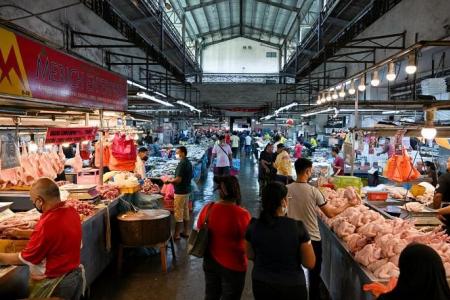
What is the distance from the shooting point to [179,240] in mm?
7992

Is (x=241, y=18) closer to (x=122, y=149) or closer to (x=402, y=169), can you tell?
(x=122, y=149)

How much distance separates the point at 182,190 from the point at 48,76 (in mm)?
3569

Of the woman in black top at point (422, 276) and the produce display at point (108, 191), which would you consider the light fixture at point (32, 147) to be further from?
the woman in black top at point (422, 276)

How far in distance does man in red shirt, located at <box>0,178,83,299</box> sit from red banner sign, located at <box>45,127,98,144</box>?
1.22 meters

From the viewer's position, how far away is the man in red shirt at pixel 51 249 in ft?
11.2

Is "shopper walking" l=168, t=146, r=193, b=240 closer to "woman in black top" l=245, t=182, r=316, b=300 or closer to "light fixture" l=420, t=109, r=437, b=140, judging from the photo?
"light fixture" l=420, t=109, r=437, b=140

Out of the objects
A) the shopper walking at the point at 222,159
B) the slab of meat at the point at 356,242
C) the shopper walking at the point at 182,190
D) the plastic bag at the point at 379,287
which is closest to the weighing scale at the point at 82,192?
the shopper walking at the point at 182,190

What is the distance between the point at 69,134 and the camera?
16.7 ft

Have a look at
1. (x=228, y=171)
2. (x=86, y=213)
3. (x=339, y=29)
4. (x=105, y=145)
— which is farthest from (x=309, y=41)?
(x=86, y=213)

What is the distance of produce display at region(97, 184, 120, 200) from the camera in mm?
6515

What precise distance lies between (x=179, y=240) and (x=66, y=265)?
450 cm

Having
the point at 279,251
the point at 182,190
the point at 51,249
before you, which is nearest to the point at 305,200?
the point at 279,251

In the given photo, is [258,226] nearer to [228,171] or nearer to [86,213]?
[86,213]

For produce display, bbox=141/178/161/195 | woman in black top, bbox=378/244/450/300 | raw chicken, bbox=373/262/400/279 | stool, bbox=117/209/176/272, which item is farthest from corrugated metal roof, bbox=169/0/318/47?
woman in black top, bbox=378/244/450/300
